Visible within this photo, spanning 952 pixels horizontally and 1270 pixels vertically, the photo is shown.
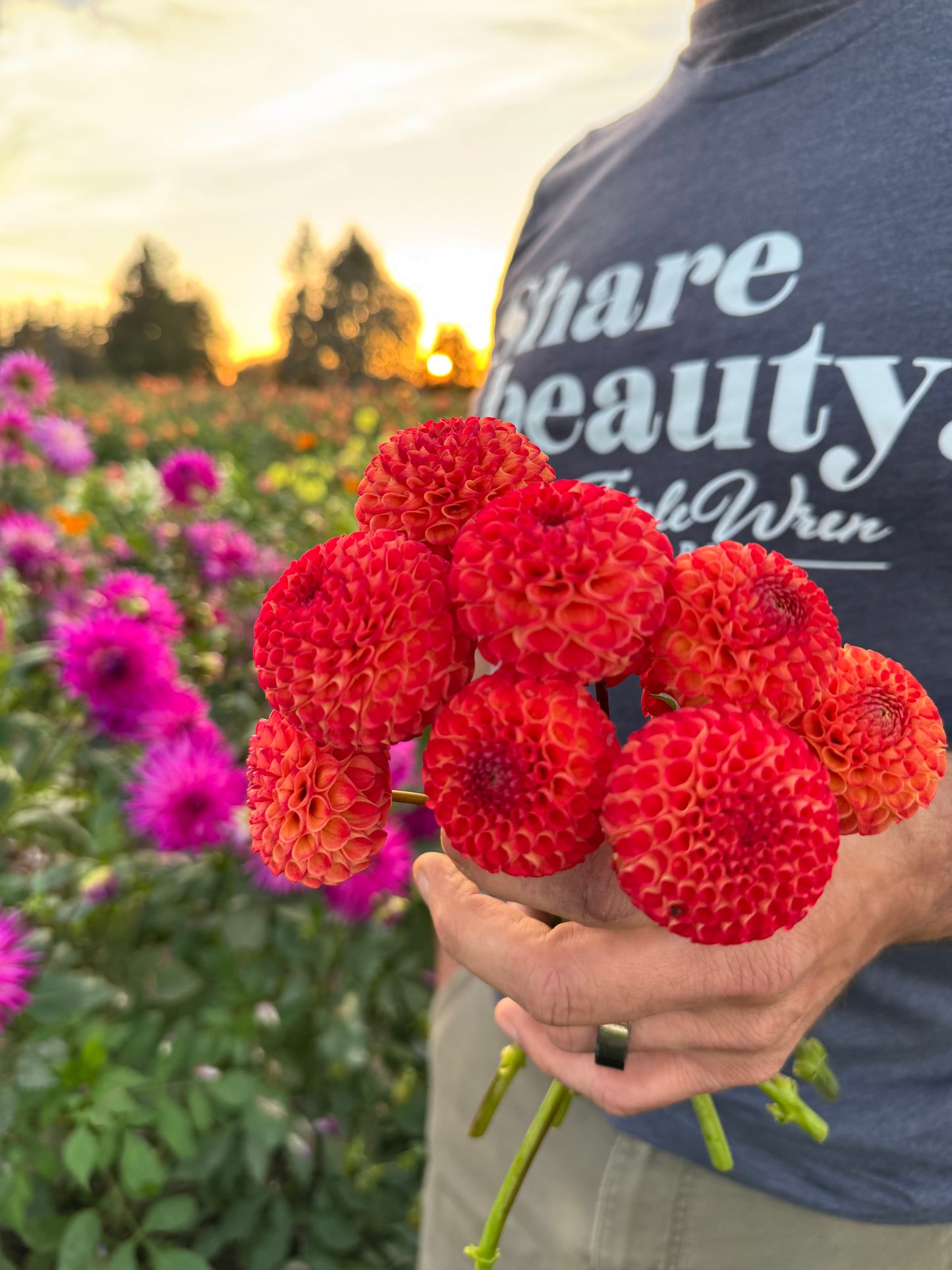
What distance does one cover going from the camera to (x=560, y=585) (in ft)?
1.17

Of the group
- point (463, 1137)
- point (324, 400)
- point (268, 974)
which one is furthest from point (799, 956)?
point (324, 400)

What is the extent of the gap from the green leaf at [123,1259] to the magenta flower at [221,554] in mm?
1236

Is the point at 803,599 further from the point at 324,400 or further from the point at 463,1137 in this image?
the point at 324,400

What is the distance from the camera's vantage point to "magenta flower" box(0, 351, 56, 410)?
2617mm

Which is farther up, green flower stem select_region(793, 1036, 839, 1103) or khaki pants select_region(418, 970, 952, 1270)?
green flower stem select_region(793, 1036, 839, 1103)

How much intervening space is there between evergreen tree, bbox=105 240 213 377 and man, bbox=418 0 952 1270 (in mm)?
38292

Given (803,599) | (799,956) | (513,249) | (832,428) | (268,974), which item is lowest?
(268,974)

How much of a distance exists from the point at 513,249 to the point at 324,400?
821cm

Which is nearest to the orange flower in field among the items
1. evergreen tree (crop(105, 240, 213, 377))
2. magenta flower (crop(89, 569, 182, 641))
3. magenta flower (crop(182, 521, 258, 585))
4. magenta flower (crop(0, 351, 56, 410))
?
magenta flower (crop(89, 569, 182, 641))

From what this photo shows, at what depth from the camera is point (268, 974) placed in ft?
4.67

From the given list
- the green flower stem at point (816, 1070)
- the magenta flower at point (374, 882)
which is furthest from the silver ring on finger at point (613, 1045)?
the magenta flower at point (374, 882)

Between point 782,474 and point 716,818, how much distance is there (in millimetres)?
605

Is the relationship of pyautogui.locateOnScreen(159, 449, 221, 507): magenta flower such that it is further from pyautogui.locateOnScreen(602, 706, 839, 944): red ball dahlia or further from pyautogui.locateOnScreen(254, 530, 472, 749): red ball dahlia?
pyautogui.locateOnScreen(602, 706, 839, 944): red ball dahlia

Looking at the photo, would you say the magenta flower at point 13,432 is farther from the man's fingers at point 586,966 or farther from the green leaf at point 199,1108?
the man's fingers at point 586,966
